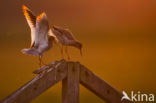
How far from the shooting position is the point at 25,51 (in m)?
2.59

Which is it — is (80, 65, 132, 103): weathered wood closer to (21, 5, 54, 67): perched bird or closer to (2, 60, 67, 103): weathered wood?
(2, 60, 67, 103): weathered wood

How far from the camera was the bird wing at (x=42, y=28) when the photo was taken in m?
2.64

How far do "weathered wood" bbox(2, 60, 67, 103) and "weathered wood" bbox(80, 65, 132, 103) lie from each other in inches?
6.2

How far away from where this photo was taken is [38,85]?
7.72 feet

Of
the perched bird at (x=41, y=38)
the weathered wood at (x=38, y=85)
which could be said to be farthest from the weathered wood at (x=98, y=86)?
the perched bird at (x=41, y=38)

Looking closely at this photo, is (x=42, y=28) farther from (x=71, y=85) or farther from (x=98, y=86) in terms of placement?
(x=98, y=86)

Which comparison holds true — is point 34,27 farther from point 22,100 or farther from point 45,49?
point 22,100

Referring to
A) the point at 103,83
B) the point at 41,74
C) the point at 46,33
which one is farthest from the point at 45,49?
the point at 103,83

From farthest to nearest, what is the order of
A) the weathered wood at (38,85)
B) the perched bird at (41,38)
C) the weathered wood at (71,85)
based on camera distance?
the perched bird at (41,38), the weathered wood at (71,85), the weathered wood at (38,85)

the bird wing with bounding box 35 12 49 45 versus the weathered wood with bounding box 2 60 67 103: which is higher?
the bird wing with bounding box 35 12 49 45

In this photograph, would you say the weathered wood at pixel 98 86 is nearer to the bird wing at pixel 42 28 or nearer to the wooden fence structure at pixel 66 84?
the wooden fence structure at pixel 66 84

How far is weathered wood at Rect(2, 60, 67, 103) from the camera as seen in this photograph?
2.25 metres

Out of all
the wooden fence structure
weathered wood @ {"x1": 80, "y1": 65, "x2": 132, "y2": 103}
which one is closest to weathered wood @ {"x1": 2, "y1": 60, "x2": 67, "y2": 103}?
the wooden fence structure

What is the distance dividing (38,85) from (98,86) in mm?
495
